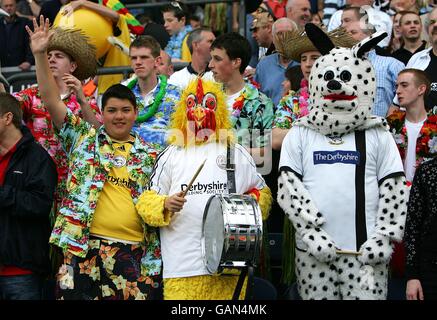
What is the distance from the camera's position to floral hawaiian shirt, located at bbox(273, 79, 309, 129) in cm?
914

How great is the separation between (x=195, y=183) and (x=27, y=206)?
4.09 ft

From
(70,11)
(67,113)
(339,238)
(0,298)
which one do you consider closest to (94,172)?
(67,113)

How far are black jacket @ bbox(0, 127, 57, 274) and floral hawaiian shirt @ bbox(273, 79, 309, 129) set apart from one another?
196 cm

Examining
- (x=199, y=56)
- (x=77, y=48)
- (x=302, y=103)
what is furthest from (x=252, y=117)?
(x=199, y=56)

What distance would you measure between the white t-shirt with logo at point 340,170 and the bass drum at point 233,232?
1.51ft

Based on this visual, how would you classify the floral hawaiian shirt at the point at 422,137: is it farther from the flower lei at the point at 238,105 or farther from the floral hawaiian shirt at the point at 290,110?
the flower lei at the point at 238,105

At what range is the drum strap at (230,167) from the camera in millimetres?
8023

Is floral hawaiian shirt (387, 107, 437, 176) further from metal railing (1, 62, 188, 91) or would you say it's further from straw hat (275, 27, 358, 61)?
metal railing (1, 62, 188, 91)

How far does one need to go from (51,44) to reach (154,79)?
98cm

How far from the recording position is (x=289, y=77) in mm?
10359

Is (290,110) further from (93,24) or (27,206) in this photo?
(93,24)

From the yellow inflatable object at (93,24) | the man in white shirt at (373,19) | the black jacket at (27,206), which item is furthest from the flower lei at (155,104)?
the man in white shirt at (373,19)

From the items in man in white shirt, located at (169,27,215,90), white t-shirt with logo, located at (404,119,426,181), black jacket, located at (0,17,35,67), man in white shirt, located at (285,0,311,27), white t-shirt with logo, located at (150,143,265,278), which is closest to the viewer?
white t-shirt with logo, located at (150,143,265,278)

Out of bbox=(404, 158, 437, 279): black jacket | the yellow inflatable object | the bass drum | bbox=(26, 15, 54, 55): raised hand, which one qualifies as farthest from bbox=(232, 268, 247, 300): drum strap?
the yellow inflatable object
